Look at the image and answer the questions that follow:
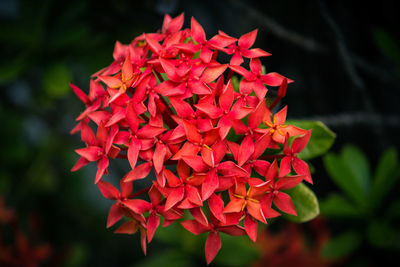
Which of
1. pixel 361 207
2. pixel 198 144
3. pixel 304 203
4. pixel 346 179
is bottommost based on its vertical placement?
pixel 361 207

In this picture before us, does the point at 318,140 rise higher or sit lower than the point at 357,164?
higher

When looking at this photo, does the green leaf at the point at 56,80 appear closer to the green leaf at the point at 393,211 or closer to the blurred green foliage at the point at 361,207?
the blurred green foliage at the point at 361,207

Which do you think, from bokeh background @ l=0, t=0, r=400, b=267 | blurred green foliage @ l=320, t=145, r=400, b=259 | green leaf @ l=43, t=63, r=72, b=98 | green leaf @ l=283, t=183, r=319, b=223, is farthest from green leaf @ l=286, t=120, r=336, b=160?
green leaf @ l=43, t=63, r=72, b=98

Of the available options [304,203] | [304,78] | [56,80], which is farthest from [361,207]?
[56,80]

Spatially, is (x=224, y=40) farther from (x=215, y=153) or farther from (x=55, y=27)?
(x=55, y=27)

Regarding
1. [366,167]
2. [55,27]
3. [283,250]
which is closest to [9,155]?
[55,27]

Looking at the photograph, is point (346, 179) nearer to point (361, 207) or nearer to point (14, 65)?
point (361, 207)

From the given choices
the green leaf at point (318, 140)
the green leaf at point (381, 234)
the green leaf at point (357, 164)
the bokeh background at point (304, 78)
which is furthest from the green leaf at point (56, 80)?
the green leaf at point (381, 234)

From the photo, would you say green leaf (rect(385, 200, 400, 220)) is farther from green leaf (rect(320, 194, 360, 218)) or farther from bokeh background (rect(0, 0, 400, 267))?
green leaf (rect(320, 194, 360, 218))
